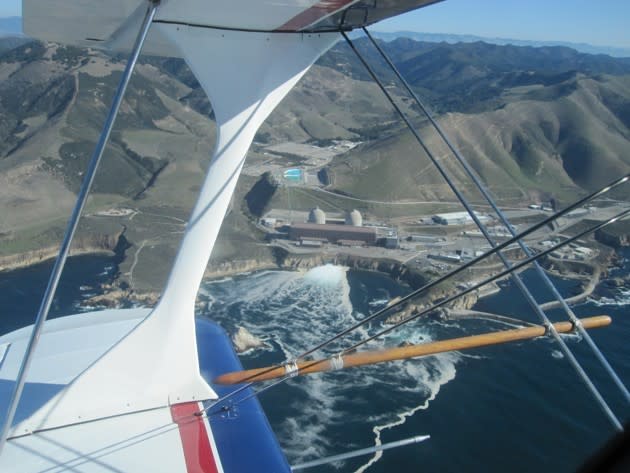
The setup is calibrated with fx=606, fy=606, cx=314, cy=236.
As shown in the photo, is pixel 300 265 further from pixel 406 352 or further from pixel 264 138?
pixel 264 138

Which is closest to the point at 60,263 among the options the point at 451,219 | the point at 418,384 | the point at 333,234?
the point at 418,384

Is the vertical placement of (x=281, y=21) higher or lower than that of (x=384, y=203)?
lower

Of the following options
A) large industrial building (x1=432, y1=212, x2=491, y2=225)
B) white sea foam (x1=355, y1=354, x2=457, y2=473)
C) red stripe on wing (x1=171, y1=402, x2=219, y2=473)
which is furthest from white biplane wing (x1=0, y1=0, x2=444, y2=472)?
large industrial building (x1=432, y1=212, x2=491, y2=225)

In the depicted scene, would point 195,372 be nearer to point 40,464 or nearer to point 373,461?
point 40,464

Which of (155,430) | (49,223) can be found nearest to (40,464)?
(155,430)

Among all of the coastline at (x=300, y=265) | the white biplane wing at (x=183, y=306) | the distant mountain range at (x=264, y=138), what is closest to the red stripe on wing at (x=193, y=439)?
the white biplane wing at (x=183, y=306)
